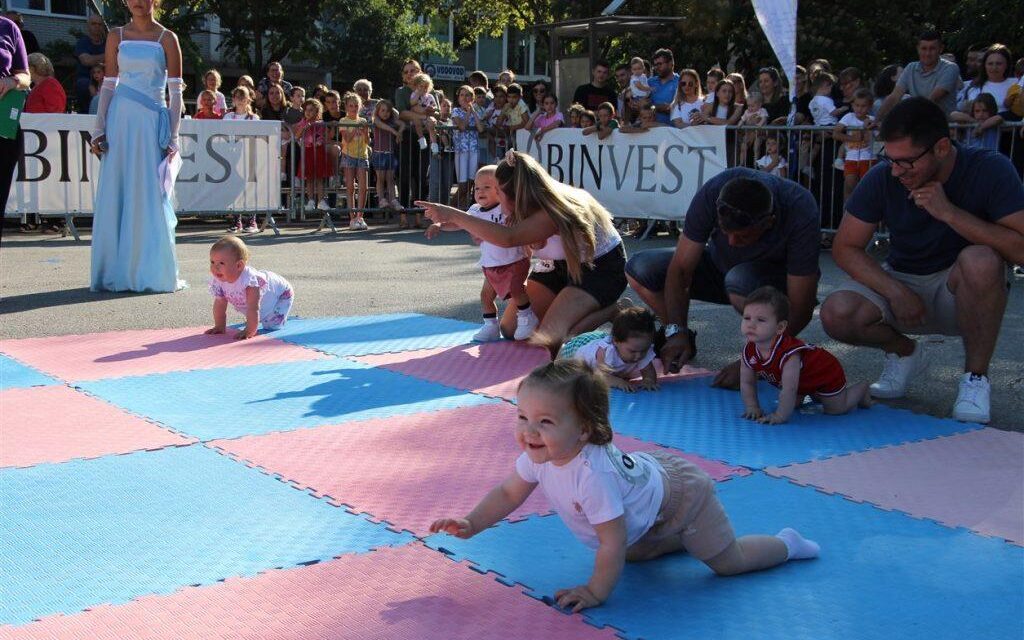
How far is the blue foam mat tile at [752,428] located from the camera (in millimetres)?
4430

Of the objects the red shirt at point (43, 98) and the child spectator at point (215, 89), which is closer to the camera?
the red shirt at point (43, 98)

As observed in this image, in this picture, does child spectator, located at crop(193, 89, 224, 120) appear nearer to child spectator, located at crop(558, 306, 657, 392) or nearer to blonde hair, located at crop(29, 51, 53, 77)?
blonde hair, located at crop(29, 51, 53, 77)

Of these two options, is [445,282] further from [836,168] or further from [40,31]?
[40,31]

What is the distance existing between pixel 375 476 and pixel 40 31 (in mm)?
36110

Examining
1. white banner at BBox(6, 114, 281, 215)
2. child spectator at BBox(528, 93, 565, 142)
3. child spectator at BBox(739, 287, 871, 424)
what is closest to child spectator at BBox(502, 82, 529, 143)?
child spectator at BBox(528, 93, 565, 142)

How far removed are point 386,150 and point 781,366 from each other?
1065 centimetres

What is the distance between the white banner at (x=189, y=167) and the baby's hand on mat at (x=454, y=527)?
35.1ft

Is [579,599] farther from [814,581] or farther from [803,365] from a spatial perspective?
[803,365]

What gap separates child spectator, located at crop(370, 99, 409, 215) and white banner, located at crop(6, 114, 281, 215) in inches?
70.2

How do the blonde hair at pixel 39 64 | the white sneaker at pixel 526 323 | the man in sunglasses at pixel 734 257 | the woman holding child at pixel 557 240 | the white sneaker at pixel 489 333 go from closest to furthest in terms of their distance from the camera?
1. the man in sunglasses at pixel 734 257
2. the woman holding child at pixel 557 240
3. the white sneaker at pixel 526 323
4. the white sneaker at pixel 489 333
5. the blonde hair at pixel 39 64

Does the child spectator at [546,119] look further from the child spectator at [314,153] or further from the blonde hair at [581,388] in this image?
the blonde hair at [581,388]

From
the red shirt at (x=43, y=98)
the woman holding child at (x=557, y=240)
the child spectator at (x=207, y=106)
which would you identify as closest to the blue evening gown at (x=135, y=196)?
the woman holding child at (x=557, y=240)

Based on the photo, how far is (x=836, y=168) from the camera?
11.6m

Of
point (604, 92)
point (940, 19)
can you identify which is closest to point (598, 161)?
point (604, 92)
